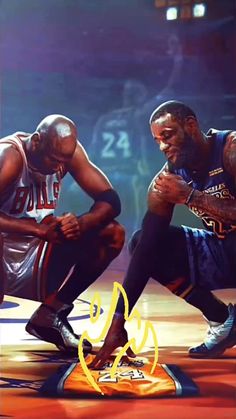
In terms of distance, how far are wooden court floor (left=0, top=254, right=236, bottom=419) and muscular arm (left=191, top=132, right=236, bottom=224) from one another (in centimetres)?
33

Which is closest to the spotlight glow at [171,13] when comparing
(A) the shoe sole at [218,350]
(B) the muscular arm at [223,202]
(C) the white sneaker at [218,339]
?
(B) the muscular arm at [223,202]

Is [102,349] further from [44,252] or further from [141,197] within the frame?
[141,197]

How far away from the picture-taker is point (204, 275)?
2.47m

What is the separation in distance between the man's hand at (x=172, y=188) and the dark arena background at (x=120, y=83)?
0.05 m

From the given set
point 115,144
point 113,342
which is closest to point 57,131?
point 115,144

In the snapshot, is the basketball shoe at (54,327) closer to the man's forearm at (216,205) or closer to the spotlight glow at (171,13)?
the man's forearm at (216,205)

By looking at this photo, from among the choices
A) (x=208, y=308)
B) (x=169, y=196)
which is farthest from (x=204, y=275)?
(x=169, y=196)

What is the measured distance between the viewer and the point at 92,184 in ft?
8.13

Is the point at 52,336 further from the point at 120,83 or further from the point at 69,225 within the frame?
the point at 120,83

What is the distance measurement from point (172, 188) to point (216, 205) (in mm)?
197

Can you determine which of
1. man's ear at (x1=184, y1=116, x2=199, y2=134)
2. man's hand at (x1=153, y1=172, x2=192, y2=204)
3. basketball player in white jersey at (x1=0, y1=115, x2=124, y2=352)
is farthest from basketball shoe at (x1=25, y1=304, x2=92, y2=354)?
man's ear at (x1=184, y1=116, x2=199, y2=134)

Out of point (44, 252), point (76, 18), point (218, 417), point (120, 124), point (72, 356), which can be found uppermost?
point (76, 18)

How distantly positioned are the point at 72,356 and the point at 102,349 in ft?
0.44

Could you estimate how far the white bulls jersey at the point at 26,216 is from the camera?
7.95 feet
